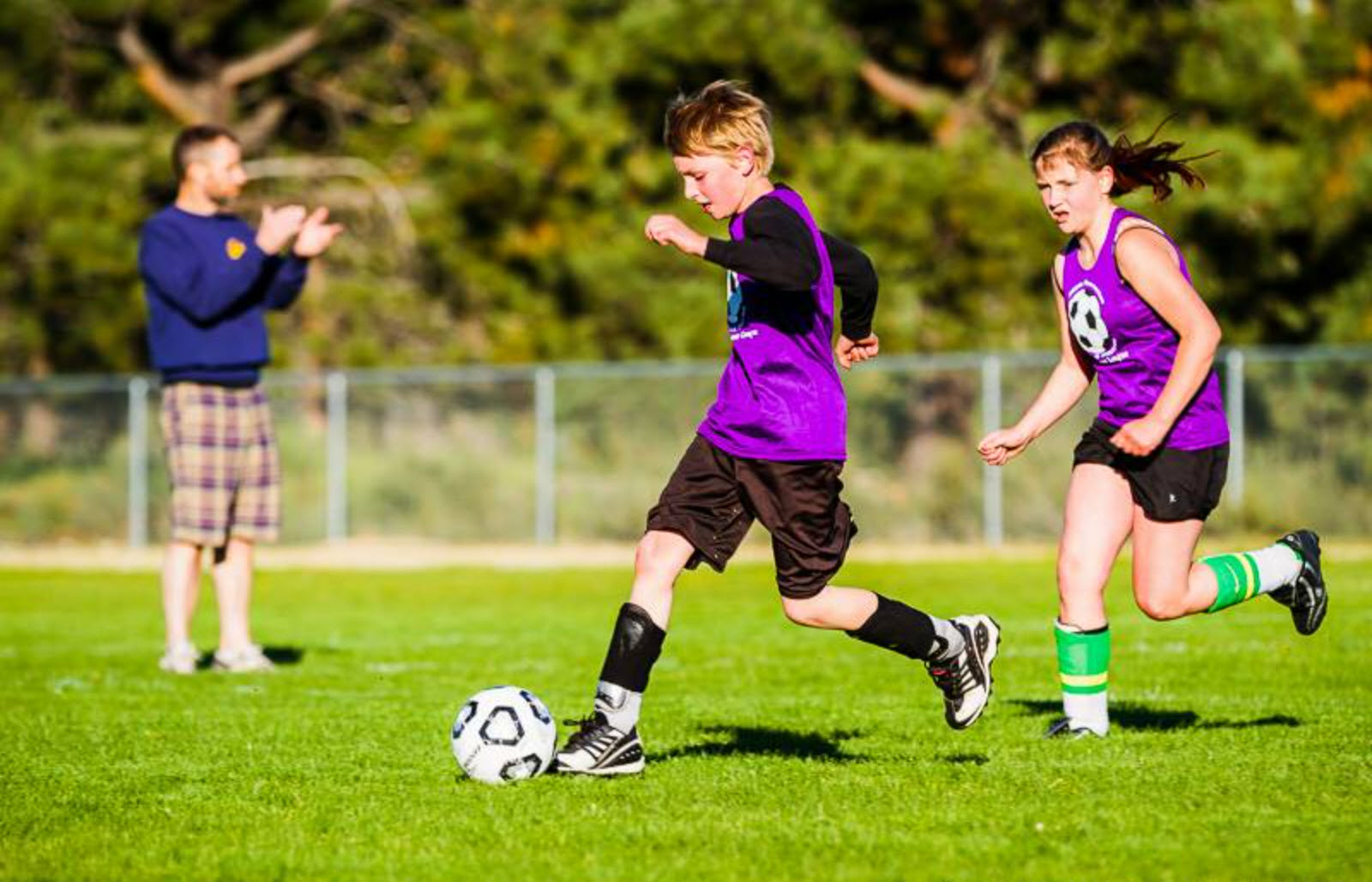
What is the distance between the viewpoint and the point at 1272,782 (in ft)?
18.7

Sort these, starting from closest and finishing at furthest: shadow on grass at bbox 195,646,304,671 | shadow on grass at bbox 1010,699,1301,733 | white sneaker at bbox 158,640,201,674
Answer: shadow on grass at bbox 1010,699,1301,733 → white sneaker at bbox 158,640,201,674 → shadow on grass at bbox 195,646,304,671

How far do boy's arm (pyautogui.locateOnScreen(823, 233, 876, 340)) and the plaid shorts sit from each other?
163 inches

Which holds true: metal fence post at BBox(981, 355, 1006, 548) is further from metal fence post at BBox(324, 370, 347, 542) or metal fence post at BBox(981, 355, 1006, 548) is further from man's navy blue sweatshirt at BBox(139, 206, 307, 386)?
man's navy blue sweatshirt at BBox(139, 206, 307, 386)

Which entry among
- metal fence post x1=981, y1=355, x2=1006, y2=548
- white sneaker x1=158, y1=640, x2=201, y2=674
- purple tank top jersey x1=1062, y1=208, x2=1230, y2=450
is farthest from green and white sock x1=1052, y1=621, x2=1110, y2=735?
metal fence post x1=981, y1=355, x2=1006, y2=548

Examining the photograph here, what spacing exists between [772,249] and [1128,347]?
157 cm

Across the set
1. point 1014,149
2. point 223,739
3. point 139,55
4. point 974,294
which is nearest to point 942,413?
point 974,294

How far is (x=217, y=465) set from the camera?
9492 mm

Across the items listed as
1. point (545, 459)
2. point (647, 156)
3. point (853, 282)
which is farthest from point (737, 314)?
point (647, 156)

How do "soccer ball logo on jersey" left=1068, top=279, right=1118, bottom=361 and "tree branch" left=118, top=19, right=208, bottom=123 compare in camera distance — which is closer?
"soccer ball logo on jersey" left=1068, top=279, right=1118, bottom=361

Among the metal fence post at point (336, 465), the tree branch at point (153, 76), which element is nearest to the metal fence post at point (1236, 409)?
the metal fence post at point (336, 465)

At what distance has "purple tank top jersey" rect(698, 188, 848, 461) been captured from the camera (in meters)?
5.93

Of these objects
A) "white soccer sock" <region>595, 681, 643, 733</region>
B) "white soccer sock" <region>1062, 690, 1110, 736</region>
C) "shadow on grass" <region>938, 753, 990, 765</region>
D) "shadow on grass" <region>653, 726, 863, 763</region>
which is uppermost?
"white soccer sock" <region>595, 681, 643, 733</region>

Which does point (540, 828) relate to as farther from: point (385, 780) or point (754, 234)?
point (754, 234)

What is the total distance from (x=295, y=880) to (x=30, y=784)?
6.10ft
